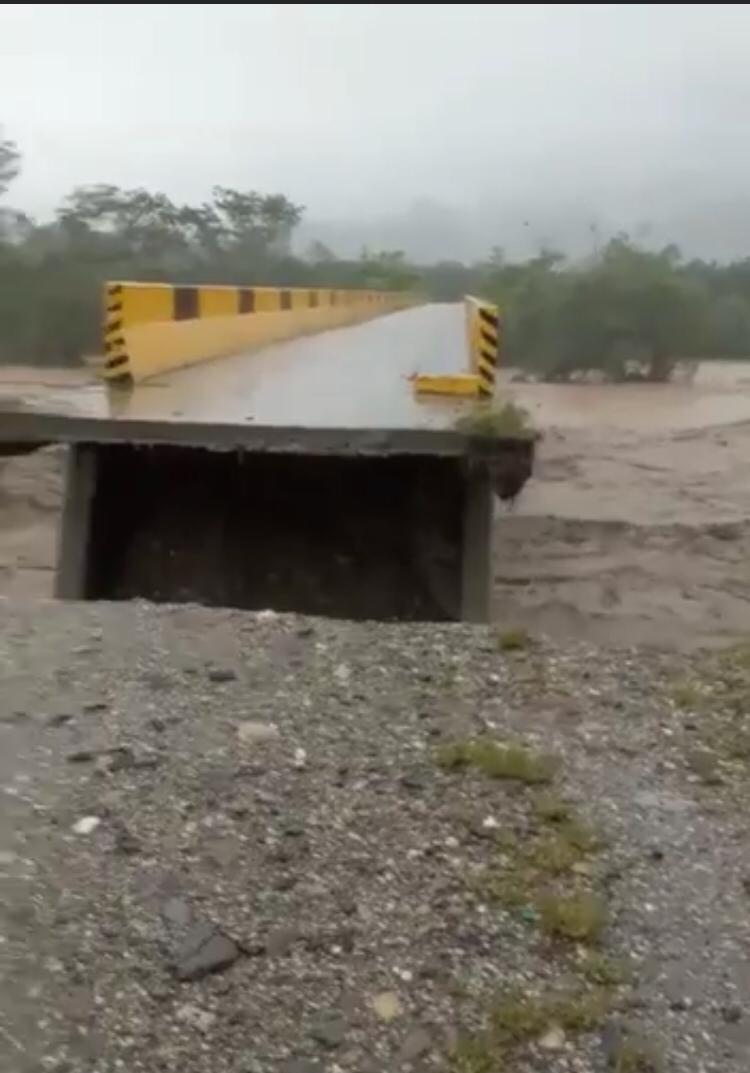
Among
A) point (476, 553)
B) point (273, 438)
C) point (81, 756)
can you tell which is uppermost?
point (273, 438)

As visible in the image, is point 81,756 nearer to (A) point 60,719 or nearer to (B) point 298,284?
(A) point 60,719

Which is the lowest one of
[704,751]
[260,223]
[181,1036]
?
[181,1036]

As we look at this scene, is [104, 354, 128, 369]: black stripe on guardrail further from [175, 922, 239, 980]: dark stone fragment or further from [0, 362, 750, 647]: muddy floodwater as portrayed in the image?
[175, 922, 239, 980]: dark stone fragment

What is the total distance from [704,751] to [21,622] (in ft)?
6.08

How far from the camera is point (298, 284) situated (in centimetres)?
2723

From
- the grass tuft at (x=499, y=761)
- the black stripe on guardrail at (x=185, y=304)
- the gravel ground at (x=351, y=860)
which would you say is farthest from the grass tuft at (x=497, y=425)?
the black stripe on guardrail at (x=185, y=304)

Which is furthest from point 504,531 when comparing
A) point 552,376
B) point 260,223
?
point 260,223

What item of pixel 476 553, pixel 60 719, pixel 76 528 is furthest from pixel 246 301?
pixel 60 719

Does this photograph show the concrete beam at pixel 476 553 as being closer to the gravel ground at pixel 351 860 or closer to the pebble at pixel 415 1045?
the gravel ground at pixel 351 860

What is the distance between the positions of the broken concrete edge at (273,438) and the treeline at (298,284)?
1254cm

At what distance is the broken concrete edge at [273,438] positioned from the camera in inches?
211

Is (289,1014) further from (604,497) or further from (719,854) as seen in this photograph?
(604,497)

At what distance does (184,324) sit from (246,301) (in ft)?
9.90

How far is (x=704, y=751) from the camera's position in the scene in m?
3.84
